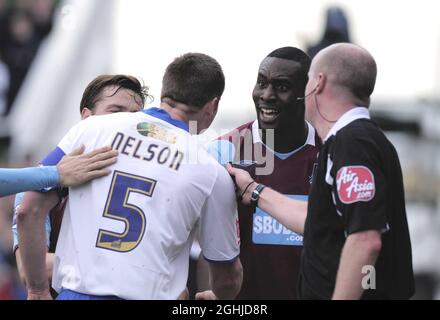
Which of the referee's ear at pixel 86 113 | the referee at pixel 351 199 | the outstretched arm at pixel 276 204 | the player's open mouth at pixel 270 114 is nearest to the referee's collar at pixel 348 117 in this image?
the referee at pixel 351 199

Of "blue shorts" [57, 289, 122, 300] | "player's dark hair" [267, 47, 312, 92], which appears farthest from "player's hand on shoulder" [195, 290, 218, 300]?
"player's dark hair" [267, 47, 312, 92]

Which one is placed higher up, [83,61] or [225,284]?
[83,61]

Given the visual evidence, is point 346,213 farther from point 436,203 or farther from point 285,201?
point 436,203

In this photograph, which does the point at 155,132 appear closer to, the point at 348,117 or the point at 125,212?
the point at 125,212

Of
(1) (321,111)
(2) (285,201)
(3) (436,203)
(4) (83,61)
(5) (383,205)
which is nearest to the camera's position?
(5) (383,205)

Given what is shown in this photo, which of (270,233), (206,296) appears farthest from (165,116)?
(270,233)

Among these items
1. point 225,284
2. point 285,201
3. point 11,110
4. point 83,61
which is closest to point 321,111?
point 285,201

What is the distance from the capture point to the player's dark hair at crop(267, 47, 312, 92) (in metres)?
6.73

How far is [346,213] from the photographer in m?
5.12

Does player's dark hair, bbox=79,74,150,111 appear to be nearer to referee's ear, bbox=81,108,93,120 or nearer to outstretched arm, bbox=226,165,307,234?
referee's ear, bbox=81,108,93,120

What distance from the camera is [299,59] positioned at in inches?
267

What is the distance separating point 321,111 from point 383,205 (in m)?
0.66

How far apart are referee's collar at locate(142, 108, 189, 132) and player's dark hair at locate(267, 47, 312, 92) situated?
4.21 ft
